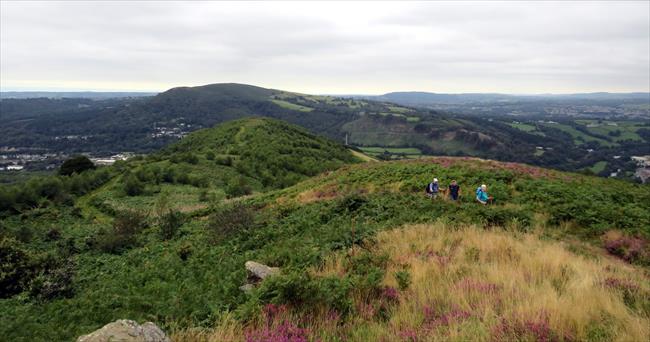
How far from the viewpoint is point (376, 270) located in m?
7.20

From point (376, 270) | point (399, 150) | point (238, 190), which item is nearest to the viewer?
point (376, 270)

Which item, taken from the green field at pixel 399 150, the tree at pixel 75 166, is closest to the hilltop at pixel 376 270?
the tree at pixel 75 166

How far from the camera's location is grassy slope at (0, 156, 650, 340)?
650cm

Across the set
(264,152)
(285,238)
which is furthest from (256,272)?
(264,152)

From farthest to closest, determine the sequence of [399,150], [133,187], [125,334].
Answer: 1. [399,150]
2. [133,187]
3. [125,334]

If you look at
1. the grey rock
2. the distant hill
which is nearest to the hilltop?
the grey rock

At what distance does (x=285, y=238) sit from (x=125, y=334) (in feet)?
29.5

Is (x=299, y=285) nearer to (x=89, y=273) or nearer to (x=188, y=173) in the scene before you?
(x=89, y=273)

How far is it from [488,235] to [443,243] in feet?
5.60

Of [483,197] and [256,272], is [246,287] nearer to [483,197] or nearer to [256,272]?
[256,272]

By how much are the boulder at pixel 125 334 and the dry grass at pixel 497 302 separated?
40cm

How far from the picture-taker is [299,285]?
6109 mm

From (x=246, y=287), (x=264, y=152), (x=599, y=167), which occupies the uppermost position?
(x=246, y=287)

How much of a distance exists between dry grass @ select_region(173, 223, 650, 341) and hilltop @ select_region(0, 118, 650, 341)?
28 mm
